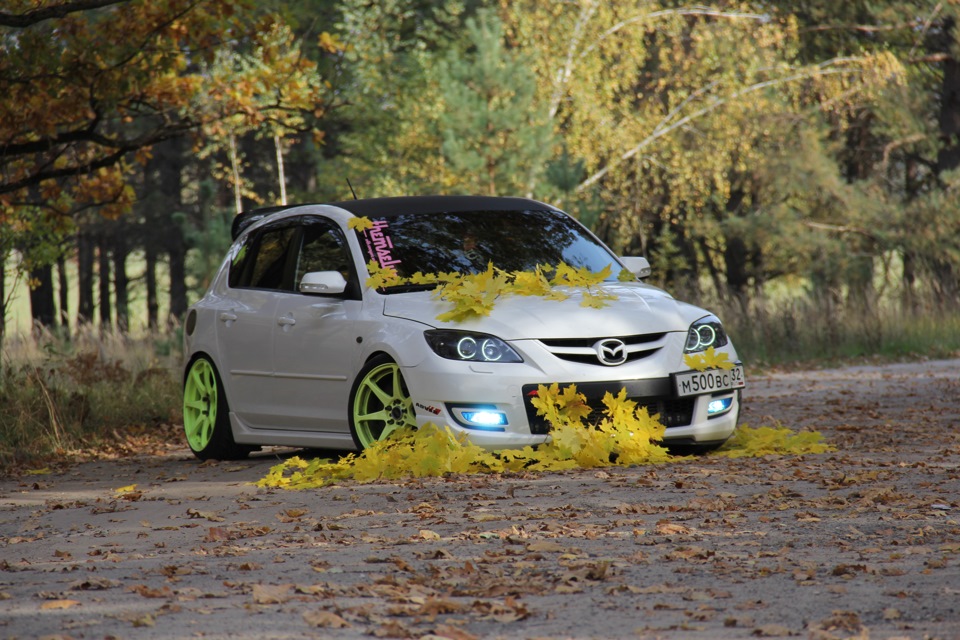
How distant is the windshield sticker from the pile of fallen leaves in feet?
4.22

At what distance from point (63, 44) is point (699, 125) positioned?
24.0 metres

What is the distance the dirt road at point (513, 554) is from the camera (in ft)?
14.5

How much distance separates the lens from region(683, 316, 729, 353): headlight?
855 centimetres

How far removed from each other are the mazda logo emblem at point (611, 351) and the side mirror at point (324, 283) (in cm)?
173

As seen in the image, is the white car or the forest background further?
the forest background

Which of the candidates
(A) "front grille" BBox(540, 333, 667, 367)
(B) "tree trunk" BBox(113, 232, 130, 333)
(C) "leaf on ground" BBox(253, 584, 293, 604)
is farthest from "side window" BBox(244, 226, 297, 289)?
(B) "tree trunk" BBox(113, 232, 130, 333)

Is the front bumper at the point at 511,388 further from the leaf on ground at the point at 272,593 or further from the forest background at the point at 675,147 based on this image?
the forest background at the point at 675,147

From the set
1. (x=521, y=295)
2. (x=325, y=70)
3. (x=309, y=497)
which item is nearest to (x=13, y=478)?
(x=309, y=497)

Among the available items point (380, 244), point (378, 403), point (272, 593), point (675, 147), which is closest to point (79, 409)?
point (380, 244)

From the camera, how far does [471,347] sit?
8078 millimetres

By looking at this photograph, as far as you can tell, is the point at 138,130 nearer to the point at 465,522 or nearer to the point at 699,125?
the point at 699,125

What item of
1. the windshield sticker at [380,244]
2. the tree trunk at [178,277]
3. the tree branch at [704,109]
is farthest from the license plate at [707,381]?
the tree trunk at [178,277]

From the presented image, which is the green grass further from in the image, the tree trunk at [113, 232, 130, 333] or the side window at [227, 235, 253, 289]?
the tree trunk at [113, 232, 130, 333]

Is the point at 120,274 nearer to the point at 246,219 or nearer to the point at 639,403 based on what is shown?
the point at 246,219
